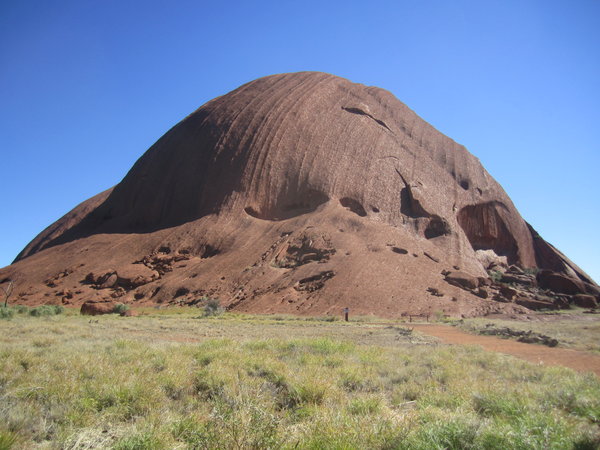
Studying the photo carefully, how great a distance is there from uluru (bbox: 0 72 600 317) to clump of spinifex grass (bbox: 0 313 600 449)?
81.4 ft

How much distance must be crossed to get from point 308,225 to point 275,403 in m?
38.6

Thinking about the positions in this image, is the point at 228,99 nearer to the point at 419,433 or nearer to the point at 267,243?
the point at 267,243

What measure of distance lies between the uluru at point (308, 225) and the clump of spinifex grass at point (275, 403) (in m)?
24.8

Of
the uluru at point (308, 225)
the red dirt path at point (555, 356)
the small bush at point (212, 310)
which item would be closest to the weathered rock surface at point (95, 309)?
the small bush at point (212, 310)

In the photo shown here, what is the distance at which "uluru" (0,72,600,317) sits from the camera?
3694 centimetres

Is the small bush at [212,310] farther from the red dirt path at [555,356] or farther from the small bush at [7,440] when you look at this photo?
the small bush at [7,440]

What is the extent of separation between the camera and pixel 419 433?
12.1 feet

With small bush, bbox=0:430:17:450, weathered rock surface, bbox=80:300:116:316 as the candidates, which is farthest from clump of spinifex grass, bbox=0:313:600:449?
weathered rock surface, bbox=80:300:116:316

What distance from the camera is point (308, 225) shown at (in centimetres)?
4384

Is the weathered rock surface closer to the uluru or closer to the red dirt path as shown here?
the uluru

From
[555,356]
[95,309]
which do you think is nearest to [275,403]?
[555,356]

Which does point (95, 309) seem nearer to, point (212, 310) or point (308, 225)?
point (212, 310)

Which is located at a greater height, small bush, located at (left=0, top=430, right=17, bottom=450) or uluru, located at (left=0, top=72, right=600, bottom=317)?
uluru, located at (left=0, top=72, right=600, bottom=317)

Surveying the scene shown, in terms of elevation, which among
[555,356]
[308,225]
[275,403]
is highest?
[308,225]
